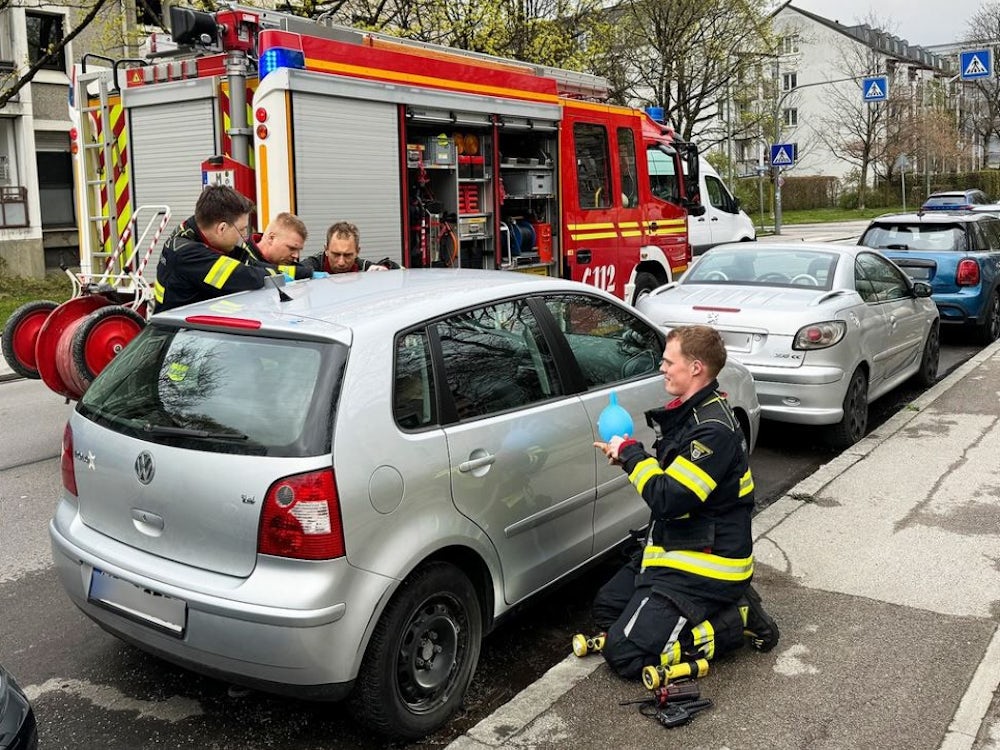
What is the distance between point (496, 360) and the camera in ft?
13.0

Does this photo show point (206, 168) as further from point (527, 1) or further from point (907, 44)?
point (907, 44)

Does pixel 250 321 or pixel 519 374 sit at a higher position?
pixel 250 321

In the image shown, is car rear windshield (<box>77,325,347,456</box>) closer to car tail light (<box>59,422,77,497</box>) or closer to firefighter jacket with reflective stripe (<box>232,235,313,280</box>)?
car tail light (<box>59,422,77,497</box>)

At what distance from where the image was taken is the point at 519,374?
4059mm

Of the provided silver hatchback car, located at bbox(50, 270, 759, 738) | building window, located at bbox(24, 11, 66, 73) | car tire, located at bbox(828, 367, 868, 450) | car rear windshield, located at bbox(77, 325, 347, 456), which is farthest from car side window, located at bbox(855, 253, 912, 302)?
Result: building window, located at bbox(24, 11, 66, 73)

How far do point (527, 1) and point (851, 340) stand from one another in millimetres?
15618

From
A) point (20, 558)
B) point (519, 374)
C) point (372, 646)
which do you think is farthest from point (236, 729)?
point (20, 558)

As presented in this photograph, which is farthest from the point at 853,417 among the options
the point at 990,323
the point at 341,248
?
the point at 990,323

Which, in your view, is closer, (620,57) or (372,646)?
(372,646)

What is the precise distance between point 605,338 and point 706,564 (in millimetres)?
1318

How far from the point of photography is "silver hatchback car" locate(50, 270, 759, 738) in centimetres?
315

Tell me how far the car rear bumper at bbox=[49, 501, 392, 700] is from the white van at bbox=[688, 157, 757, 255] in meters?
13.7

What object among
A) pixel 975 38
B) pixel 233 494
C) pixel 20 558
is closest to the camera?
pixel 233 494

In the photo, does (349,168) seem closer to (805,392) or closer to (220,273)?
(220,273)
